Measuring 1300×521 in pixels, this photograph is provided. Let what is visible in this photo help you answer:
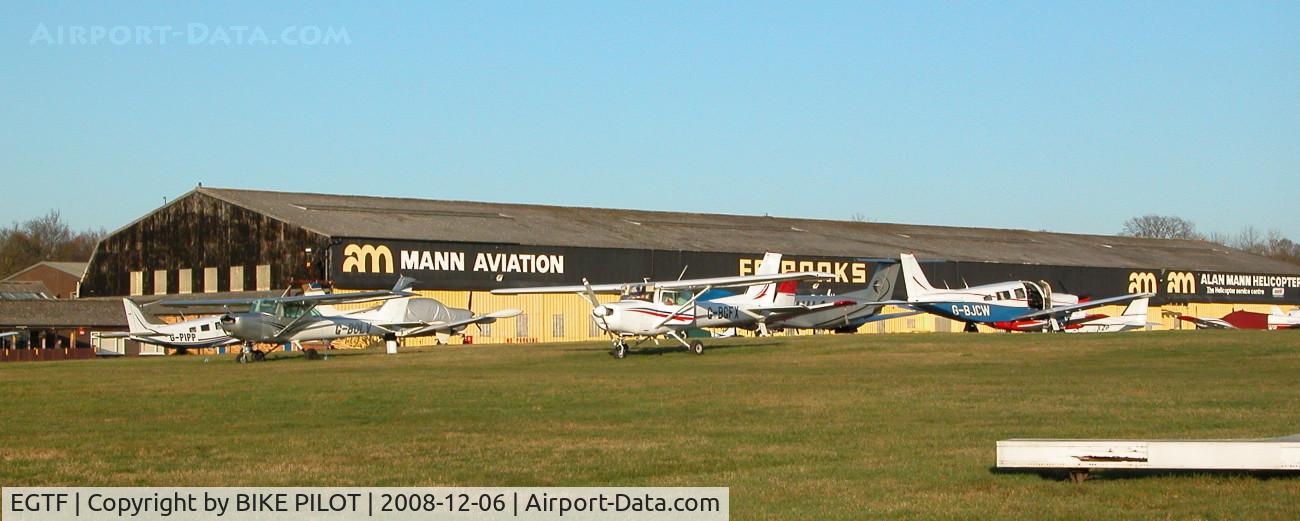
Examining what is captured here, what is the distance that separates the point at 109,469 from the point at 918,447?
27.1 ft

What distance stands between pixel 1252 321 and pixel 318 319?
49670 millimetres

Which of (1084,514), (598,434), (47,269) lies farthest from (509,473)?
(47,269)

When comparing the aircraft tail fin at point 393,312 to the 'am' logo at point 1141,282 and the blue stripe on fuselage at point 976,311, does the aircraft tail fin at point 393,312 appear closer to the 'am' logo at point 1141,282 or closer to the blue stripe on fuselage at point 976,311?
the blue stripe on fuselage at point 976,311

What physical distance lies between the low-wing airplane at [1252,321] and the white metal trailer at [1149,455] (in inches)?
2052

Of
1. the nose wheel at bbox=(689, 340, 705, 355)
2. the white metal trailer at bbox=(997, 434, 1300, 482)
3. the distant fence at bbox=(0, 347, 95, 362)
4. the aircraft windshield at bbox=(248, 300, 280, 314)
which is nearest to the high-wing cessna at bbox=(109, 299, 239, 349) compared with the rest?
the aircraft windshield at bbox=(248, 300, 280, 314)

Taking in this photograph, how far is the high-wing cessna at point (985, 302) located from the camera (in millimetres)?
49594

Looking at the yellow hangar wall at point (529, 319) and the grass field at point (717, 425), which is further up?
the yellow hangar wall at point (529, 319)

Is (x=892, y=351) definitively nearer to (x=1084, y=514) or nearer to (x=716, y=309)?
(x=716, y=309)

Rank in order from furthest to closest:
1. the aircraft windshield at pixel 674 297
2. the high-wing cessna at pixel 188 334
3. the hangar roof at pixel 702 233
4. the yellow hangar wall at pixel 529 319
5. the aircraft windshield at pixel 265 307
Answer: the hangar roof at pixel 702 233, the yellow hangar wall at pixel 529 319, the high-wing cessna at pixel 188 334, the aircraft windshield at pixel 265 307, the aircraft windshield at pixel 674 297

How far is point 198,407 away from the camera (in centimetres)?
2206

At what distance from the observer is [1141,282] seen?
81438 mm

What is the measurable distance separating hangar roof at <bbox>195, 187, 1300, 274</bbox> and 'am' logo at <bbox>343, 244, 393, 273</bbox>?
0.66m

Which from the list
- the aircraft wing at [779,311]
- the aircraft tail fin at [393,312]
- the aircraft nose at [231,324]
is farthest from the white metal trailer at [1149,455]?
the aircraft tail fin at [393,312]

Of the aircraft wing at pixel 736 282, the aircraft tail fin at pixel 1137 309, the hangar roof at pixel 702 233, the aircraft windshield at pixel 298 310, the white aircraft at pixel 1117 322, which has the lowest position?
the white aircraft at pixel 1117 322
